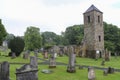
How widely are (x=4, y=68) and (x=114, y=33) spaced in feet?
201

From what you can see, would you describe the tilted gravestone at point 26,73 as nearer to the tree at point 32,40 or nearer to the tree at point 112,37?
the tree at point 112,37

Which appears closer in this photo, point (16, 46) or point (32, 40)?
point (16, 46)

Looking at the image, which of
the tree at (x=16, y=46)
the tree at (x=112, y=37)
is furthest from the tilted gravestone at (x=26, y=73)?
the tree at (x=112, y=37)

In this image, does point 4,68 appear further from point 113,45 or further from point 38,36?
point 38,36

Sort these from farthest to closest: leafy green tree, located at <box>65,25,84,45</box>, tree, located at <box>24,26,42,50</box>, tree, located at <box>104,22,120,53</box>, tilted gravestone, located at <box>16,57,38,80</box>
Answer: leafy green tree, located at <box>65,25,84,45</box> < tree, located at <box>24,26,42,50</box> < tree, located at <box>104,22,120,53</box> < tilted gravestone, located at <box>16,57,38,80</box>

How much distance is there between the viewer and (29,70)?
12.3 meters

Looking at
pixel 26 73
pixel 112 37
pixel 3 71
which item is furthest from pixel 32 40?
pixel 26 73

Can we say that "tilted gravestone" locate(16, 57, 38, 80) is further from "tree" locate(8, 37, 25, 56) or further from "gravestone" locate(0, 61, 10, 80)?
"tree" locate(8, 37, 25, 56)

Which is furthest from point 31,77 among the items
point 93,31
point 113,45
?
point 113,45

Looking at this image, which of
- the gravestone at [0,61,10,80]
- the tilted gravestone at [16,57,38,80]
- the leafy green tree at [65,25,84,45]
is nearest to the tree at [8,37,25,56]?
the gravestone at [0,61,10,80]

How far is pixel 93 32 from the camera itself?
49.2 metres

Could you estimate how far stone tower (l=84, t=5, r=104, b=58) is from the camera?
48844 millimetres

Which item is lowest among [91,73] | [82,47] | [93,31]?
[91,73]

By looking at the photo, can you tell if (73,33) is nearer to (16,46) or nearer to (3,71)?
(16,46)
